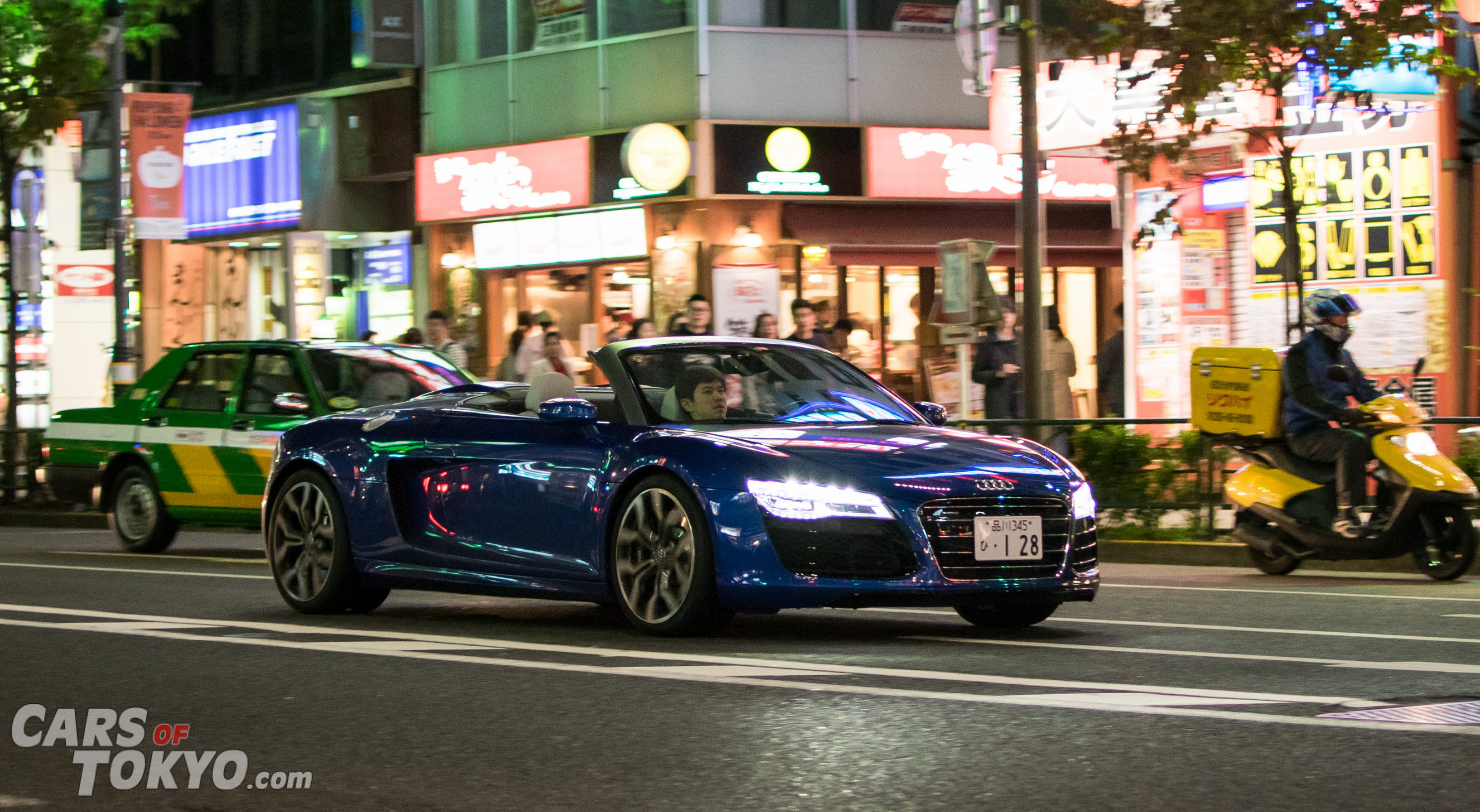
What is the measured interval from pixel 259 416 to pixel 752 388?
673 cm

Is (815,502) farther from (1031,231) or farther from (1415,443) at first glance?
(1031,231)

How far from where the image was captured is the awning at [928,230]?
1079 inches

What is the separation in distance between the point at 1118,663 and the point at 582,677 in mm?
2007

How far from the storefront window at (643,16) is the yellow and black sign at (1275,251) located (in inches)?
336

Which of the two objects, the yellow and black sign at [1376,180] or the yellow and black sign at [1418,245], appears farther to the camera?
the yellow and black sign at [1376,180]

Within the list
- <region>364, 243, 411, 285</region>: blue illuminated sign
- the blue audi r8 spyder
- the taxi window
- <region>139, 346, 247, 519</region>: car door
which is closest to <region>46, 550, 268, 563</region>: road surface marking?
<region>139, 346, 247, 519</region>: car door

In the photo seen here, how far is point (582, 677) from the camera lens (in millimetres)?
7715

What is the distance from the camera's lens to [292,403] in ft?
47.6

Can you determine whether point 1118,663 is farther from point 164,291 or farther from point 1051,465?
point 164,291

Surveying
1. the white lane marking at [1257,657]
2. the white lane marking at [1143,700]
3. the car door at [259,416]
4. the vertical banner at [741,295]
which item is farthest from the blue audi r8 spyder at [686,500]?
the vertical banner at [741,295]

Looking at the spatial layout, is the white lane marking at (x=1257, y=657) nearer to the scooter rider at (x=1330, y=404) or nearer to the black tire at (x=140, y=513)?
the scooter rider at (x=1330, y=404)

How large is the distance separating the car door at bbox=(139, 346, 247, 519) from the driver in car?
6516 mm

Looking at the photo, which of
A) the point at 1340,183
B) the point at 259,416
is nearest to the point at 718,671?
the point at 259,416

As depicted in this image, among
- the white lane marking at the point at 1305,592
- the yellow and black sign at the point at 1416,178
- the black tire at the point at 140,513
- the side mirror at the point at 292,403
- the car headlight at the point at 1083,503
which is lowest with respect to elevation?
the white lane marking at the point at 1305,592
